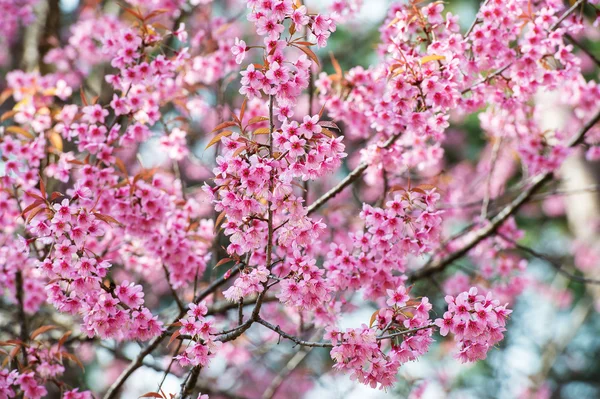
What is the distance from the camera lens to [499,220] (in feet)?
11.0

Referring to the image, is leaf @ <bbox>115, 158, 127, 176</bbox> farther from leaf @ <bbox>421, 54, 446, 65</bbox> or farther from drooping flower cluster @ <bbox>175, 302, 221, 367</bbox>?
leaf @ <bbox>421, 54, 446, 65</bbox>

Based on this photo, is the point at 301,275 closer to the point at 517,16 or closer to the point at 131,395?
the point at 517,16

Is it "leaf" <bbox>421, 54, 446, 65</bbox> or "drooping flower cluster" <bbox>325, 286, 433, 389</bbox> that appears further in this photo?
"leaf" <bbox>421, 54, 446, 65</bbox>

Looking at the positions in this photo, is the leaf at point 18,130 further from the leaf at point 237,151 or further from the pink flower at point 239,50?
the leaf at point 237,151

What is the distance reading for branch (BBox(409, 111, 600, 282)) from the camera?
333 cm

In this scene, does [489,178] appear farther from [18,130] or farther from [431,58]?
[18,130]

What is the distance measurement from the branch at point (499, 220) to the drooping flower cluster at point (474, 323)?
4.54 feet

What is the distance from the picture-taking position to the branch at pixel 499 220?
333cm

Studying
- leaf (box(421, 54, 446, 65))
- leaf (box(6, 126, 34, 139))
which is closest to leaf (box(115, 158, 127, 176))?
leaf (box(6, 126, 34, 139))

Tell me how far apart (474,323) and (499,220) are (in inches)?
61.8

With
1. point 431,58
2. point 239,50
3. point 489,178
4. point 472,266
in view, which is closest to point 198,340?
point 239,50

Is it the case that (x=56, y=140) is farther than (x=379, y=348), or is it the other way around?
(x=56, y=140)

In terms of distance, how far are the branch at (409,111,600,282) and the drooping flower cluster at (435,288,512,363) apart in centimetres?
138

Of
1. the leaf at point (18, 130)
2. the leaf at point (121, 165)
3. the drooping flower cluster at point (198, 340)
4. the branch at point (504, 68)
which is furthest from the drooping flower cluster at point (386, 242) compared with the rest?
the leaf at point (18, 130)
